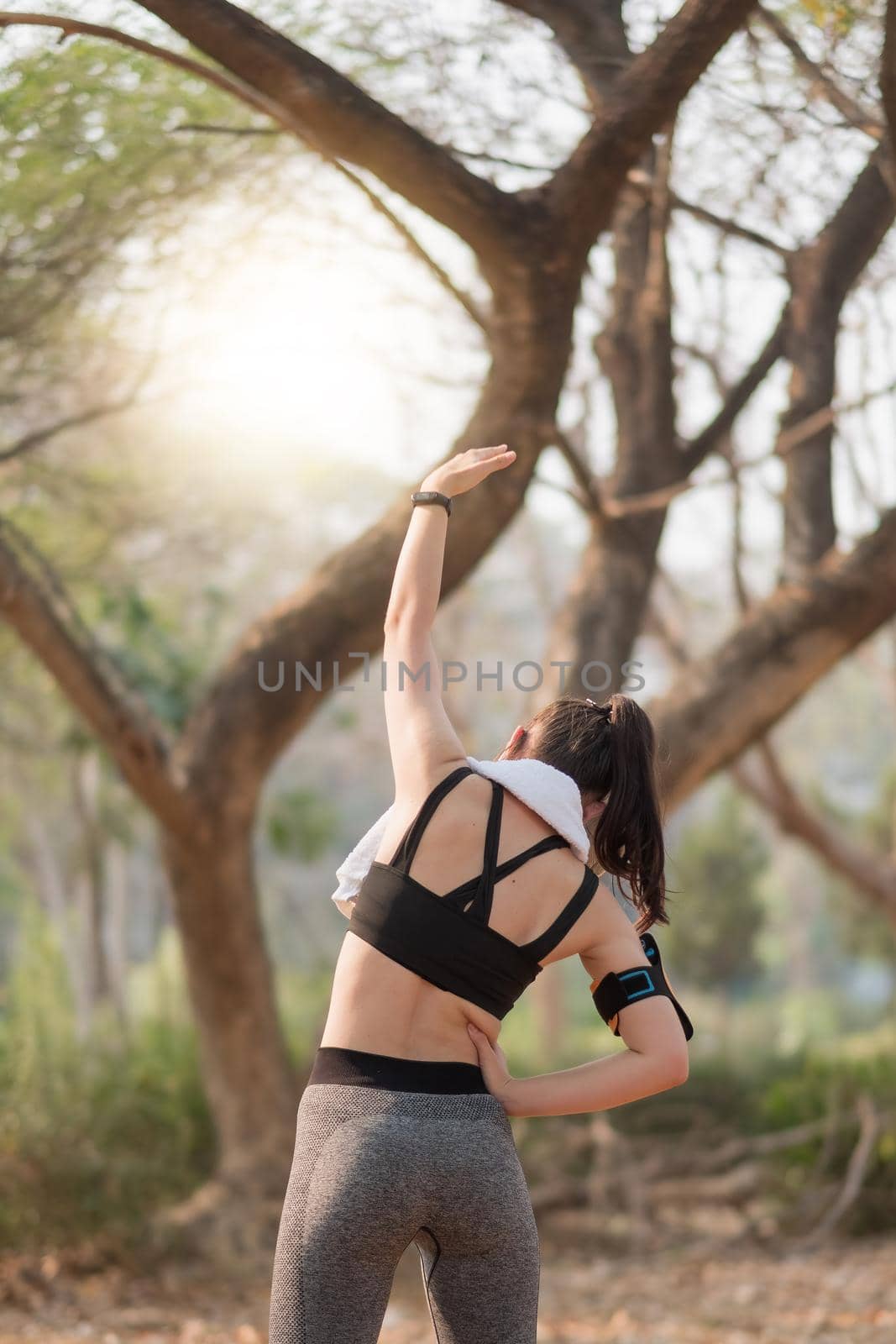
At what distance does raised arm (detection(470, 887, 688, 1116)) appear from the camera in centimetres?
165

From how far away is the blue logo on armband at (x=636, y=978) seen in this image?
166cm

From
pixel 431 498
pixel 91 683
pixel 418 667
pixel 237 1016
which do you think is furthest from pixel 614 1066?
pixel 237 1016

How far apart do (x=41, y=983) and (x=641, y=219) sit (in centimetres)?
445

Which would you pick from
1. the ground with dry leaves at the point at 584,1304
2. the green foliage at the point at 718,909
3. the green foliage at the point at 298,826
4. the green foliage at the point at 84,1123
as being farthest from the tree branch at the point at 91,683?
the green foliage at the point at 718,909

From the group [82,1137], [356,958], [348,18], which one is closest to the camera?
[356,958]

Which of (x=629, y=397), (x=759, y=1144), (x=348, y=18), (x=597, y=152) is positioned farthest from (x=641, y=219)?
(x=759, y=1144)

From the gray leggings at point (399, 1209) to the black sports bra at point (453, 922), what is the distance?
12 centimetres

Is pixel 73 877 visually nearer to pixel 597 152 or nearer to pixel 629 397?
pixel 629 397

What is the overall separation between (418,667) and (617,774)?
30 centimetres

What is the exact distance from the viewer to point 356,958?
1664mm

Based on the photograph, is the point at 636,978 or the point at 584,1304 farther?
the point at 584,1304

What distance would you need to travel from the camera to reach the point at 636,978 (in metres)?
1.67

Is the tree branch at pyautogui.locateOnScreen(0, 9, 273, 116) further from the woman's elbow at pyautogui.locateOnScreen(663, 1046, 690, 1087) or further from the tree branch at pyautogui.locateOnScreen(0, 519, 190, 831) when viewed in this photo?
the woman's elbow at pyautogui.locateOnScreen(663, 1046, 690, 1087)

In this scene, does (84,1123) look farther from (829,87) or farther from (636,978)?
(829,87)
